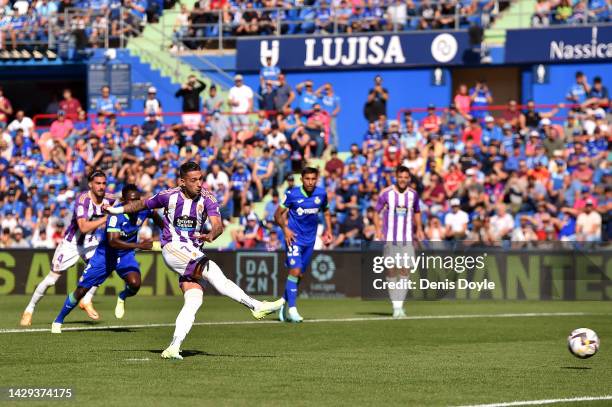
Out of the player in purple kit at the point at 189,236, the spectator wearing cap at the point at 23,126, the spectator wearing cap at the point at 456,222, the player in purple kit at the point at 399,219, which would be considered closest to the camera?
the player in purple kit at the point at 189,236

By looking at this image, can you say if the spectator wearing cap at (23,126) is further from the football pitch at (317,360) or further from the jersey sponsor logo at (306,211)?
the jersey sponsor logo at (306,211)

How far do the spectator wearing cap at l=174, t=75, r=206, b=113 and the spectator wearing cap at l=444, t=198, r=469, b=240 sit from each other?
10395mm

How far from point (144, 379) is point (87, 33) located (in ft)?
92.8

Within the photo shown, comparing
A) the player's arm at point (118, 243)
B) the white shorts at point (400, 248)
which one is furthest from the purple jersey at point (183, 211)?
the white shorts at point (400, 248)

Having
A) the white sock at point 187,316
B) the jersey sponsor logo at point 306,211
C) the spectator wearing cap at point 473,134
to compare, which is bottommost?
the white sock at point 187,316

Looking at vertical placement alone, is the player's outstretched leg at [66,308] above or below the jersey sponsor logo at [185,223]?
below

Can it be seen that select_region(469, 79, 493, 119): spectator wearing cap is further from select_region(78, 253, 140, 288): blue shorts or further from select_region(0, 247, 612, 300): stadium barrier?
select_region(78, 253, 140, 288): blue shorts

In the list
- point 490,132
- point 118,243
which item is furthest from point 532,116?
point 118,243

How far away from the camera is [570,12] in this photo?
33844mm

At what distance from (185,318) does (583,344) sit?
4.06 m

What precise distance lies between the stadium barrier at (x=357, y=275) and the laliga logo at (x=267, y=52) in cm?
995

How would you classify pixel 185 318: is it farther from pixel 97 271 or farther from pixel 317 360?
pixel 97 271

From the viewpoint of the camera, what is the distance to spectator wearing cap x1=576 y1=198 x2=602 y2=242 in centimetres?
2638

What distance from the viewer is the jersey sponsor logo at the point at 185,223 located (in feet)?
45.5
